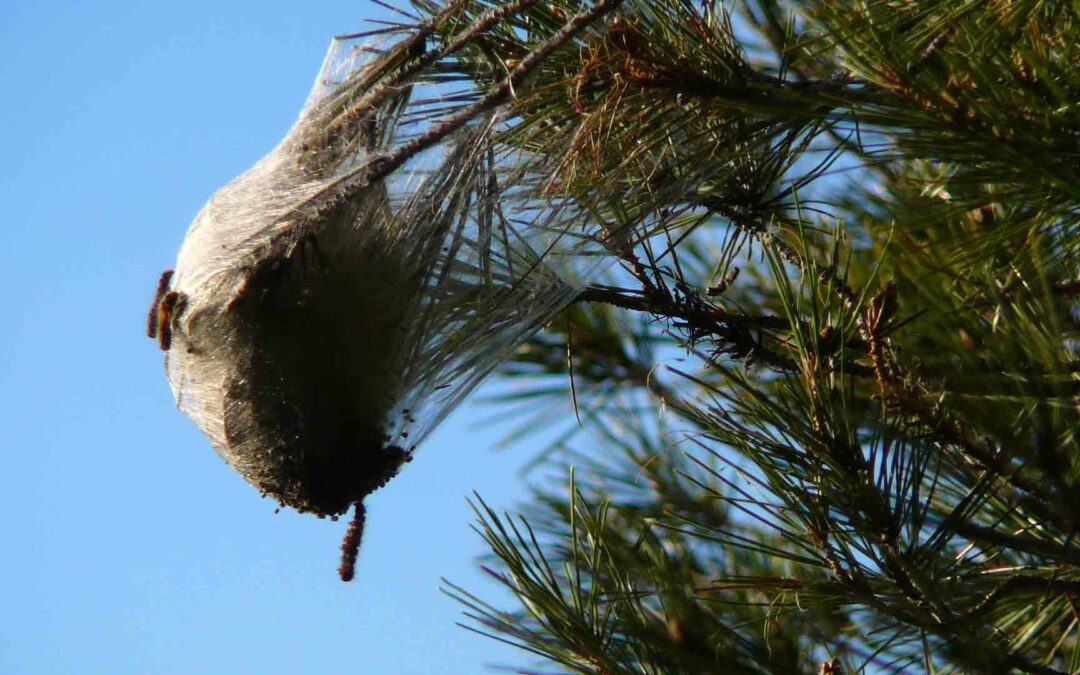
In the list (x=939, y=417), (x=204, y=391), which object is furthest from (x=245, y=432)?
(x=939, y=417)

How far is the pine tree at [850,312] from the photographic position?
90 centimetres

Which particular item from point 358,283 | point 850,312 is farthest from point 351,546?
point 850,312

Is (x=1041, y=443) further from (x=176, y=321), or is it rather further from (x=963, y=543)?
(x=176, y=321)

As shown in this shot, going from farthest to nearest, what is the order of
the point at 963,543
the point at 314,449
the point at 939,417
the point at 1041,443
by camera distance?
the point at 963,543, the point at 314,449, the point at 939,417, the point at 1041,443

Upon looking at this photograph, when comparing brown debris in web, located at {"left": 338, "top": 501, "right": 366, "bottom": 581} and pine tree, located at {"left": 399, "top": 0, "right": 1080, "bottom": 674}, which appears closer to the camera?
pine tree, located at {"left": 399, "top": 0, "right": 1080, "bottom": 674}

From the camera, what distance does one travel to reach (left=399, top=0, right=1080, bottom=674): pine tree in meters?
0.90

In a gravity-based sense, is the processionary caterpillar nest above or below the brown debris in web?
above

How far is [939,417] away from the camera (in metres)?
1.06

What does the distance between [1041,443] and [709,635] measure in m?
0.49

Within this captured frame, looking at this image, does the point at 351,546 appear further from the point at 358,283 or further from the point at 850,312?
the point at 850,312

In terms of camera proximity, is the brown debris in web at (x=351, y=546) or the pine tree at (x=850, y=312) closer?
the pine tree at (x=850, y=312)

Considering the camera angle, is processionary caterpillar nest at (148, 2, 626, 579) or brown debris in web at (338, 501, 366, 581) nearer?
processionary caterpillar nest at (148, 2, 626, 579)

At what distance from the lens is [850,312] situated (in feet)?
3.92

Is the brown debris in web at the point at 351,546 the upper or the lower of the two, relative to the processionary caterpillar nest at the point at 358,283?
lower
